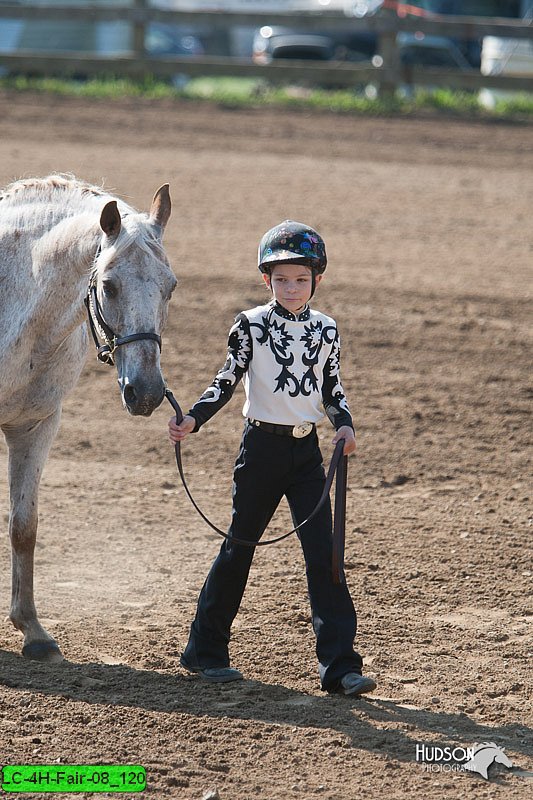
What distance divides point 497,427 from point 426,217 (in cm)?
520

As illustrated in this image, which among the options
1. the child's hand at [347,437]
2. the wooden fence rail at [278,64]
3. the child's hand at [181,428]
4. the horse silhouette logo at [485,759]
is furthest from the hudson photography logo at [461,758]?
the wooden fence rail at [278,64]

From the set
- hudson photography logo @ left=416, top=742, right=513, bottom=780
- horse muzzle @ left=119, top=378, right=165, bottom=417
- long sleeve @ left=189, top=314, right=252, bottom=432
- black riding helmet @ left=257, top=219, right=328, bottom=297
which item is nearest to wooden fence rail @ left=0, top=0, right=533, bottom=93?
black riding helmet @ left=257, top=219, right=328, bottom=297

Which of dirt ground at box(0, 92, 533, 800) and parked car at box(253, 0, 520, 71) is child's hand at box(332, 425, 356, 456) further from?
parked car at box(253, 0, 520, 71)

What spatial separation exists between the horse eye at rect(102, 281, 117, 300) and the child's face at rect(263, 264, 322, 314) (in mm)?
595

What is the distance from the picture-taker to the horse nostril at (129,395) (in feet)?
11.8

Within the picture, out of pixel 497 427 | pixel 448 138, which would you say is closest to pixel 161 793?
pixel 497 427

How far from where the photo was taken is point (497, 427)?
705cm

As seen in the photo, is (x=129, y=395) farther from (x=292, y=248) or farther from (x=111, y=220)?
(x=292, y=248)

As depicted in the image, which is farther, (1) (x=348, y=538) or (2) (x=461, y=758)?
(1) (x=348, y=538)

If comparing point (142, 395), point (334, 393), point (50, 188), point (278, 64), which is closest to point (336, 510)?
point (334, 393)

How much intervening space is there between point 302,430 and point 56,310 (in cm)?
105

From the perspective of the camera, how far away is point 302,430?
13.0 ft

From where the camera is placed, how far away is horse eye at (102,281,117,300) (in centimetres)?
372

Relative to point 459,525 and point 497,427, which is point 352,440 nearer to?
point 459,525
